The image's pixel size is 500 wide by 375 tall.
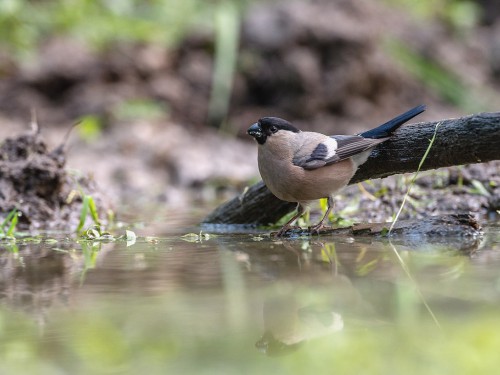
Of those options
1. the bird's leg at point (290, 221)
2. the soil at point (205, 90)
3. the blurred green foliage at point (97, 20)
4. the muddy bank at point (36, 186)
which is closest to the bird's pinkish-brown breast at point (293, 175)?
the bird's leg at point (290, 221)

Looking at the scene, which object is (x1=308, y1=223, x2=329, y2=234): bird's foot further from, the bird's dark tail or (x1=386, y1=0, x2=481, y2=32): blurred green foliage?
(x1=386, y1=0, x2=481, y2=32): blurred green foliage

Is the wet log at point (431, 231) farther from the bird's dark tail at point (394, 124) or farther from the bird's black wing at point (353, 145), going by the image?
the bird's dark tail at point (394, 124)

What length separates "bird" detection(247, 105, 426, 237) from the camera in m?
4.82

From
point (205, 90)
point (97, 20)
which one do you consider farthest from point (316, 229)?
point (97, 20)

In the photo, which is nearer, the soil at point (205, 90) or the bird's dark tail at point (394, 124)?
the bird's dark tail at point (394, 124)

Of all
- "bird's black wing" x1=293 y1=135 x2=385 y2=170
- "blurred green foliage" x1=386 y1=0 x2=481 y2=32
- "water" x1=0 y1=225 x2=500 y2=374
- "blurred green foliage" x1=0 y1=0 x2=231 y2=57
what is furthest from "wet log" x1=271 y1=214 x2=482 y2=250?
"blurred green foliage" x1=386 y1=0 x2=481 y2=32

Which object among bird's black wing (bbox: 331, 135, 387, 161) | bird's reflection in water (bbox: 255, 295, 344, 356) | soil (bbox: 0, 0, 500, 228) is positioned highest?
soil (bbox: 0, 0, 500, 228)

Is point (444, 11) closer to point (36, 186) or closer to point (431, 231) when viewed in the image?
point (36, 186)

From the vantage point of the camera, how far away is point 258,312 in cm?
259

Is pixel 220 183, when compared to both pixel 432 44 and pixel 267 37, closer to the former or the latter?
pixel 267 37

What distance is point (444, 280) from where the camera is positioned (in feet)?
9.84

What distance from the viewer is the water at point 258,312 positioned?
207cm

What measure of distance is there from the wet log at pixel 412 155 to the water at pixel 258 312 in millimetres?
613

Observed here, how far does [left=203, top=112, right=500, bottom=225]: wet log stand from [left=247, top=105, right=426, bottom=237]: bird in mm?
88
